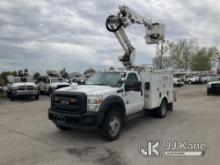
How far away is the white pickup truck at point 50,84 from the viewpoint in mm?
21266

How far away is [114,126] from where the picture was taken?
268 inches

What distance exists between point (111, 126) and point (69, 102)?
50.6 inches

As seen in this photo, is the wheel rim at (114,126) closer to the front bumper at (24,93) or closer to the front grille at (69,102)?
the front grille at (69,102)

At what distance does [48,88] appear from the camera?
22094mm

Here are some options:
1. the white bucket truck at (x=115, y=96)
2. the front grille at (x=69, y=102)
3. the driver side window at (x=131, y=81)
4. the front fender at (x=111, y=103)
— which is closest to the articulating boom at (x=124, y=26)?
the white bucket truck at (x=115, y=96)

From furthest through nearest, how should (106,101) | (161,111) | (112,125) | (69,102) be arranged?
(161,111) < (112,125) < (69,102) < (106,101)

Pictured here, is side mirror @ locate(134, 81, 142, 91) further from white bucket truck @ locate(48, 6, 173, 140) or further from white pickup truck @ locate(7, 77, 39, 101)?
white pickup truck @ locate(7, 77, 39, 101)

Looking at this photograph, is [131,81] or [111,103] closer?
[111,103]

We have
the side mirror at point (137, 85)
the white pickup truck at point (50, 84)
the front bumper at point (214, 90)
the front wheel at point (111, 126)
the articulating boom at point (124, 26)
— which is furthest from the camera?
the white pickup truck at point (50, 84)

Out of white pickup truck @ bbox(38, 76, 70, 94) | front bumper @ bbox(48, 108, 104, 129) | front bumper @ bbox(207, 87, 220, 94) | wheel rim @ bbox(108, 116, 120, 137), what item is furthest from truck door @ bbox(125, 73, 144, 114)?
front bumper @ bbox(207, 87, 220, 94)

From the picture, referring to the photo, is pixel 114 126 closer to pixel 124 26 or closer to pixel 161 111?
pixel 161 111

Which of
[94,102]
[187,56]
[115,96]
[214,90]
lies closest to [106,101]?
[94,102]

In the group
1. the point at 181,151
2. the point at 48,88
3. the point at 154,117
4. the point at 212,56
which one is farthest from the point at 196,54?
the point at 181,151

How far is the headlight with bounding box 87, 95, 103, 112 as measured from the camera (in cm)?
634
